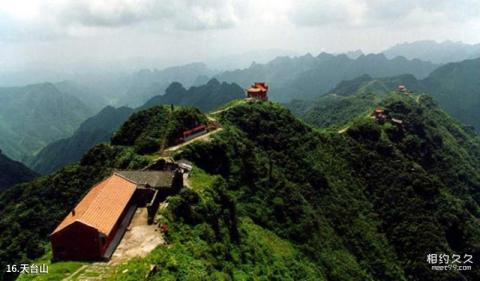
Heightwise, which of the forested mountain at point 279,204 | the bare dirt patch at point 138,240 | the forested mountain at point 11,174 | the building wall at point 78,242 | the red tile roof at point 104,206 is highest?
the red tile roof at point 104,206

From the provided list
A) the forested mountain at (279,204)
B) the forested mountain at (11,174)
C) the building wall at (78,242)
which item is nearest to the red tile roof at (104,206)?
the building wall at (78,242)

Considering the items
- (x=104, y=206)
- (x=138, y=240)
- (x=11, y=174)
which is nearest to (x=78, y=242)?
(x=104, y=206)

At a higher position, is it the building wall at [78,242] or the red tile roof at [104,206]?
the red tile roof at [104,206]

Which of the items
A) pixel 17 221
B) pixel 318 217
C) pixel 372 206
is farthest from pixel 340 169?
pixel 17 221

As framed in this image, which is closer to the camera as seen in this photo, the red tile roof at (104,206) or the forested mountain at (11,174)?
the red tile roof at (104,206)

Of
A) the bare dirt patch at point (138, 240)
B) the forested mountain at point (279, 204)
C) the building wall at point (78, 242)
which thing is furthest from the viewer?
the forested mountain at point (279, 204)

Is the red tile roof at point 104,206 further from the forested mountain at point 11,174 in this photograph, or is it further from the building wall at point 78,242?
the forested mountain at point 11,174

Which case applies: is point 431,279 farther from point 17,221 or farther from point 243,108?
point 17,221

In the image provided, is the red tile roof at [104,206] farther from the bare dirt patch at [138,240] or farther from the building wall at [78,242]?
the bare dirt patch at [138,240]

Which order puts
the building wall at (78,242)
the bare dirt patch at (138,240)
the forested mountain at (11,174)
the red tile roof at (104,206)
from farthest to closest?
the forested mountain at (11,174) → the red tile roof at (104,206) → the bare dirt patch at (138,240) → the building wall at (78,242)
